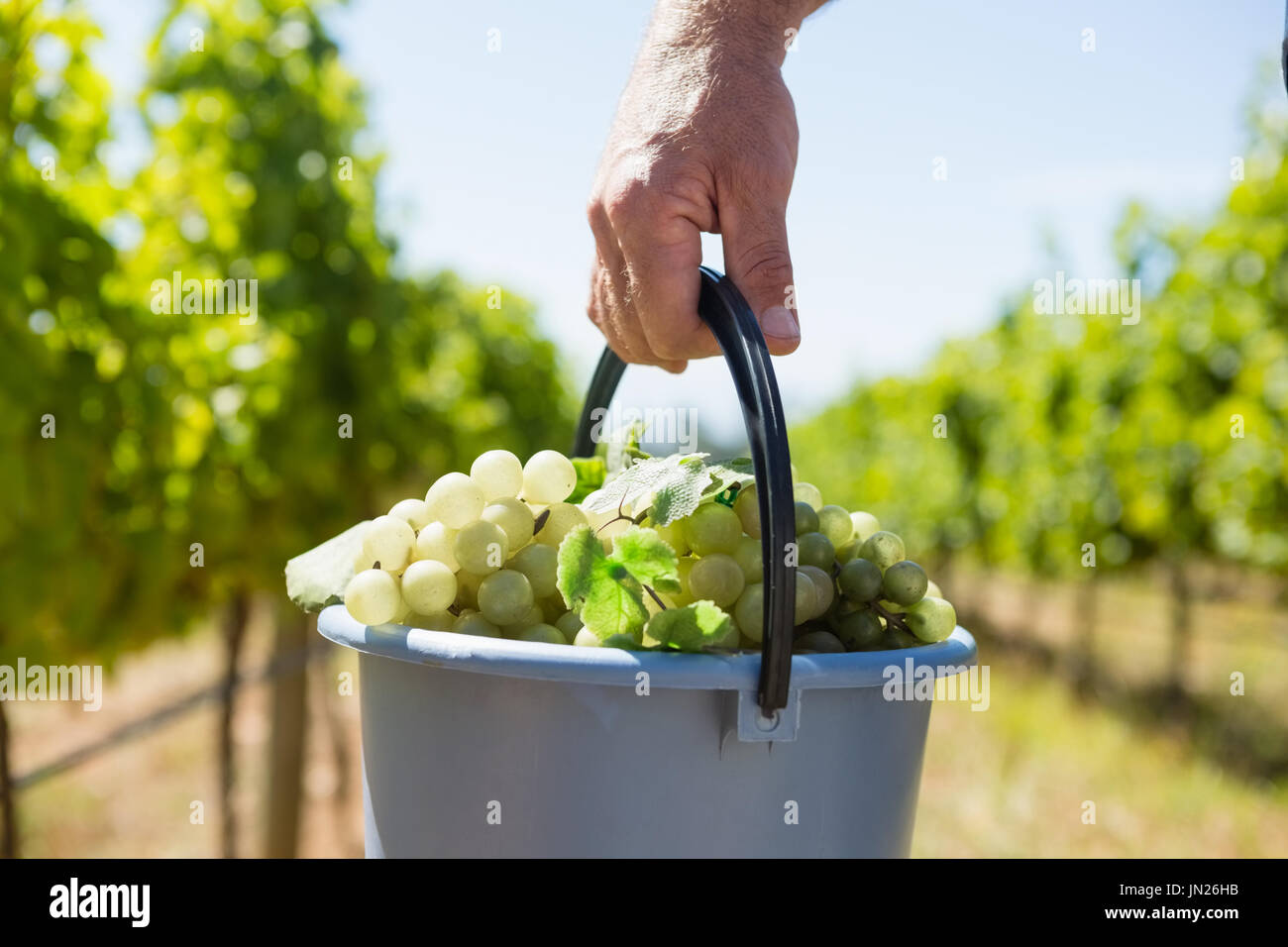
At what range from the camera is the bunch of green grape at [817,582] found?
96cm

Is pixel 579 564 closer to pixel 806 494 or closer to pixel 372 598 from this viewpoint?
pixel 372 598

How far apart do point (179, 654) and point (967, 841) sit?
6.01 meters

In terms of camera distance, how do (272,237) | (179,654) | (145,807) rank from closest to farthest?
(272,237), (145,807), (179,654)

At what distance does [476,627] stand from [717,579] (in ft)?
0.75

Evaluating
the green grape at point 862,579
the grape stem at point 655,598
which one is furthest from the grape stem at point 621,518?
the green grape at point 862,579

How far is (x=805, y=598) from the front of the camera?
974 mm

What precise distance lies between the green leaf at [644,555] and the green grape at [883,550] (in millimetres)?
232

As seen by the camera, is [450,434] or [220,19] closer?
[220,19]
